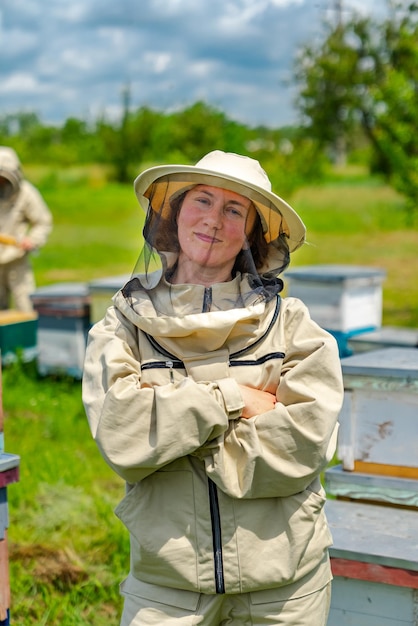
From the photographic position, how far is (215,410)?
1.70 m

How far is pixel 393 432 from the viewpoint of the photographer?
272cm

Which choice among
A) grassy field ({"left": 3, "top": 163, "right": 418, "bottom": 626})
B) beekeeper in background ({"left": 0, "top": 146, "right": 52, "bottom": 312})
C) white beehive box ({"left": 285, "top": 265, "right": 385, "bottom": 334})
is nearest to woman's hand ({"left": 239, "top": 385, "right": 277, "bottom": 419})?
grassy field ({"left": 3, "top": 163, "right": 418, "bottom": 626})

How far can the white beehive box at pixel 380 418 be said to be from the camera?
2.69 meters

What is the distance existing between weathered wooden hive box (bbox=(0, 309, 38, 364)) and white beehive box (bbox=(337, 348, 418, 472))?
437 cm

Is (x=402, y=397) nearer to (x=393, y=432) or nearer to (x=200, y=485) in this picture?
(x=393, y=432)

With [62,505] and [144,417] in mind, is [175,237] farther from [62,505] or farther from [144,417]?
[62,505]

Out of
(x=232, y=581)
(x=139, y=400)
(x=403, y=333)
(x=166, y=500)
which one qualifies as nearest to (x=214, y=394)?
(x=139, y=400)

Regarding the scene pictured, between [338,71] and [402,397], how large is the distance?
→ 342 inches

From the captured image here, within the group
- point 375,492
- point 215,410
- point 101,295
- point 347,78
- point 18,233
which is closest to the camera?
point 215,410

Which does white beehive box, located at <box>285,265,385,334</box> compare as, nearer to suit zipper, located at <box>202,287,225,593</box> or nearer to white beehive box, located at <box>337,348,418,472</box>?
white beehive box, located at <box>337,348,418,472</box>

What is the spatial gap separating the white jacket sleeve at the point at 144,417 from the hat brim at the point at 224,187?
0.37m

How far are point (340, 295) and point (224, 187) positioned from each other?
393 centimetres

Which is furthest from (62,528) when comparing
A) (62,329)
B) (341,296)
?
(62,329)

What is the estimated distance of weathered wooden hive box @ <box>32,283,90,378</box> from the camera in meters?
6.35
